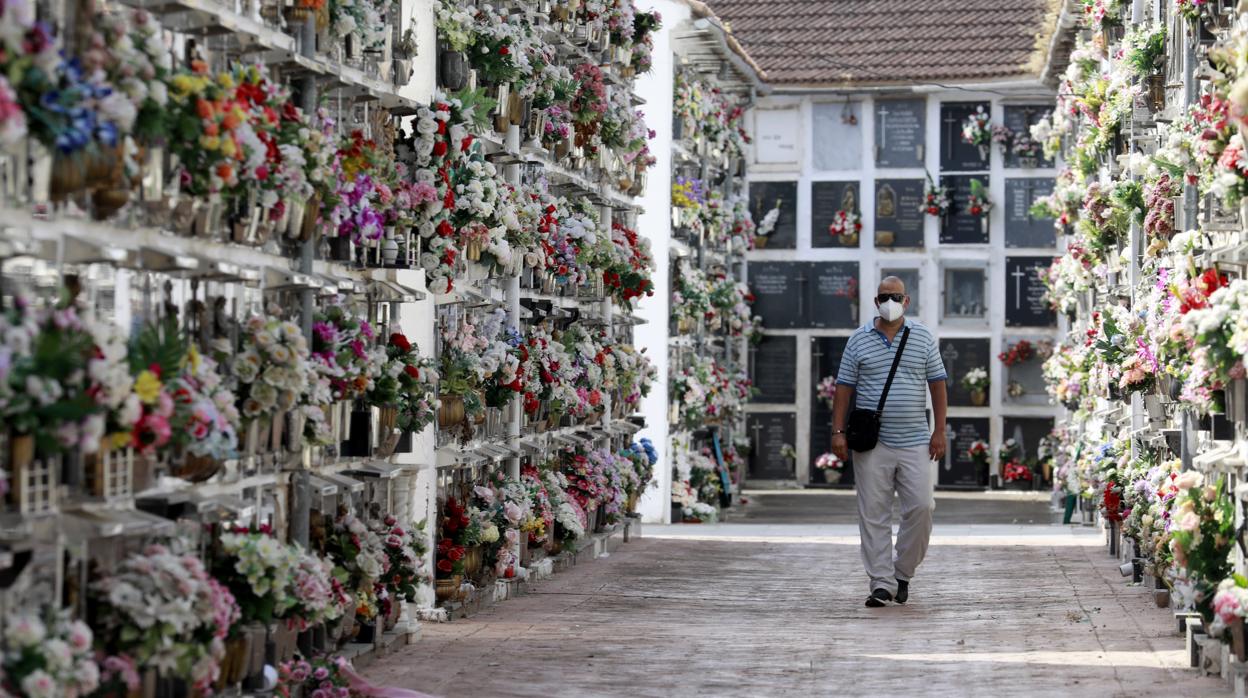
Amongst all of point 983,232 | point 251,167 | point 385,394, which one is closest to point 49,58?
point 251,167

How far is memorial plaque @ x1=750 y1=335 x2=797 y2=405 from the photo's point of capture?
31.5m

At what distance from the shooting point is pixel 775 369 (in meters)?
31.6

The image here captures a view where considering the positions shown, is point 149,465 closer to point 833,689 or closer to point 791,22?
point 833,689

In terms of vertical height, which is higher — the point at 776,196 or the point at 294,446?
the point at 776,196

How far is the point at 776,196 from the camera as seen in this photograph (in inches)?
1250

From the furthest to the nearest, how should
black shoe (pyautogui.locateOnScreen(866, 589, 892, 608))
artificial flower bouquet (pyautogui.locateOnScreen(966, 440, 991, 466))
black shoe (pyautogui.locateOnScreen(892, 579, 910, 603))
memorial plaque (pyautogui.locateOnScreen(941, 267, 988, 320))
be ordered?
memorial plaque (pyautogui.locateOnScreen(941, 267, 988, 320))
artificial flower bouquet (pyautogui.locateOnScreen(966, 440, 991, 466))
black shoe (pyautogui.locateOnScreen(892, 579, 910, 603))
black shoe (pyautogui.locateOnScreen(866, 589, 892, 608))

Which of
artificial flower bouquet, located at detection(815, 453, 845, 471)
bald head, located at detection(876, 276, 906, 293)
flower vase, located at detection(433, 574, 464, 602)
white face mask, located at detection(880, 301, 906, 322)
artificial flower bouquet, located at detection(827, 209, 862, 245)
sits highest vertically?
artificial flower bouquet, located at detection(827, 209, 862, 245)

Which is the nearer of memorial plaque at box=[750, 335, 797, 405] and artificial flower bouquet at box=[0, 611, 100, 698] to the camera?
artificial flower bouquet at box=[0, 611, 100, 698]

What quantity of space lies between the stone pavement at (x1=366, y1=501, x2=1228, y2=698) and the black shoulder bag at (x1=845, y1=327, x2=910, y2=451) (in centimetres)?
108

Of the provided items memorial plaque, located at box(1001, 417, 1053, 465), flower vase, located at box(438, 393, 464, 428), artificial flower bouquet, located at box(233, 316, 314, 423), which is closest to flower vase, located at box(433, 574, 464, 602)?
flower vase, located at box(438, 393, 464, 428)

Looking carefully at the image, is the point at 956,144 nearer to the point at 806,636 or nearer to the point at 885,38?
the point at 885,38

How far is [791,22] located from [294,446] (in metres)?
23.7

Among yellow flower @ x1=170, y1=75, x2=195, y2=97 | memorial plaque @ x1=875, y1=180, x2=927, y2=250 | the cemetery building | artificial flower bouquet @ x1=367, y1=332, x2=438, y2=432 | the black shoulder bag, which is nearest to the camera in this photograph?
yellow flower @ x1=170, y1=75, x2=195, y2=97

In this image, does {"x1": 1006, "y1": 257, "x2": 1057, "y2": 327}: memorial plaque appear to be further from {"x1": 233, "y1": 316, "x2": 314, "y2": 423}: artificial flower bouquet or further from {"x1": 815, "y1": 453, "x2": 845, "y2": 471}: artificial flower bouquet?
{"x1": 233, "y1": 316, "x2": 314, "y2": 423}: artificial flower bouquet
